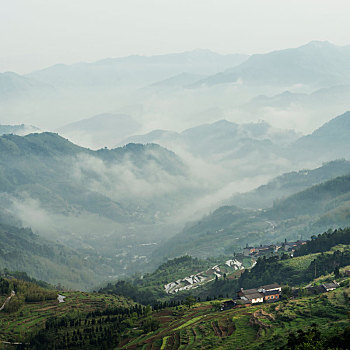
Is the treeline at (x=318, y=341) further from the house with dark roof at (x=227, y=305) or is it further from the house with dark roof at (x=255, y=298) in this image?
the house with dark roof at (x=255, y=298)

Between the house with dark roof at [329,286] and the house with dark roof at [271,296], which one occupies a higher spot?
the house with dark roof at [271,296]

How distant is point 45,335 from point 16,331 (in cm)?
1594

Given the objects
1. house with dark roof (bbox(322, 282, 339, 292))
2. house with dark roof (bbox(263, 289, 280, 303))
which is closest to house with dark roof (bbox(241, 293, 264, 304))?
house with dark roof (bbox(263, 289, 280, 303))

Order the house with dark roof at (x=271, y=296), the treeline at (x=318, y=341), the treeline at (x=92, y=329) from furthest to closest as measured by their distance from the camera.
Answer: the house with dark roof at (x=271, y=296) → the treeline at (x=92, y=329) → the treeline at (x=318, y=341)

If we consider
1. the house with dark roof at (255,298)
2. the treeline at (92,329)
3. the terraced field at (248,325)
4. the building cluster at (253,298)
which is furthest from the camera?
the house with dark roof at (255,298)

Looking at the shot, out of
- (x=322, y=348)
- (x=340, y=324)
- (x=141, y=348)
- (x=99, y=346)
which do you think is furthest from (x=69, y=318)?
(x=322, y=348)

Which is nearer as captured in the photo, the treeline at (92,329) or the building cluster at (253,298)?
the treeline at (92,329)

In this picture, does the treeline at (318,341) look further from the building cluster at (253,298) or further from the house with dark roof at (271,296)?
the house with dark roof at (271,296)

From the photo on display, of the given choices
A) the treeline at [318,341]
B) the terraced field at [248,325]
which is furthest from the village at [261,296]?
the treeline at [318,341]

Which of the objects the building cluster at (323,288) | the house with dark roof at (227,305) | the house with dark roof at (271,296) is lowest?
the building cluster at (323,288)

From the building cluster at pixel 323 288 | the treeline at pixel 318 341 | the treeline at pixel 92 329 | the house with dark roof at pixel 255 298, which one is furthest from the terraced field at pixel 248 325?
the treeline at pixel 318 341

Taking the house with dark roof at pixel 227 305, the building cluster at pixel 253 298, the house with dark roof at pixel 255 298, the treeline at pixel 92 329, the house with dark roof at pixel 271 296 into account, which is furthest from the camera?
the house with dark roof at pixel 271 296

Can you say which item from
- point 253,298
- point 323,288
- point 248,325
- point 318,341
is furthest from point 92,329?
point 318,341

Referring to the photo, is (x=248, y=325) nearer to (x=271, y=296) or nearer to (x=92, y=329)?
(x=271, y=296)
